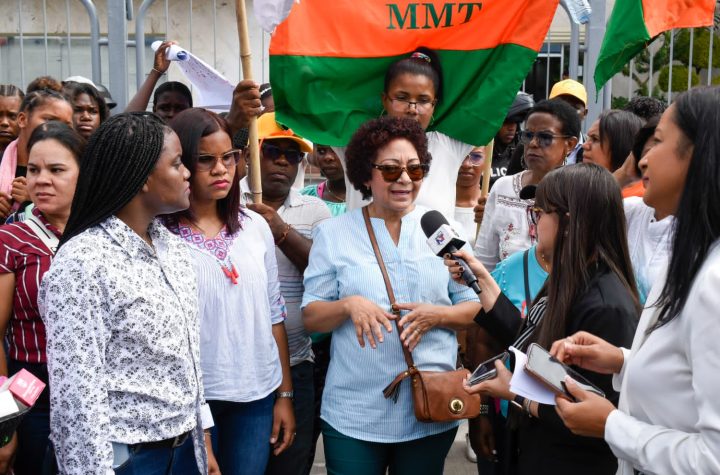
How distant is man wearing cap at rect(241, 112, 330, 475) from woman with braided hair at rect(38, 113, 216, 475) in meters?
0.91

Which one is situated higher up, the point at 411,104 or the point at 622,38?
the point at 622,38

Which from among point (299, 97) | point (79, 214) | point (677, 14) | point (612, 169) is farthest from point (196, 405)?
Result: point (677, 14)

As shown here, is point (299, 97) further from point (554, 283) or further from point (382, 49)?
point (554, 283)

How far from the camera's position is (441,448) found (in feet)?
12.1

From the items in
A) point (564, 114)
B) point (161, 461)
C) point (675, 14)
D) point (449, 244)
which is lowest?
point (161, 461)

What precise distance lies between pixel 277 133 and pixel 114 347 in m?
2.06

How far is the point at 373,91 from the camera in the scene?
15.4 ft

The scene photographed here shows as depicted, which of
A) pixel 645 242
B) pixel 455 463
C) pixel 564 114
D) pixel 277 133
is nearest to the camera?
pixel 645 242

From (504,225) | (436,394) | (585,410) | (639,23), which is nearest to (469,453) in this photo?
(504,225)

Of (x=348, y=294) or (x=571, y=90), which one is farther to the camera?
(x=571, y=90)

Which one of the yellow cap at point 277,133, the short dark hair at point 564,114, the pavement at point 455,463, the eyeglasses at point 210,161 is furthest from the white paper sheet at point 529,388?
the pavement at point 455,463

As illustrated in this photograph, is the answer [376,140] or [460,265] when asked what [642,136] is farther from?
[460,265]

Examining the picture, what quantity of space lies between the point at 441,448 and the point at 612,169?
2.08 meters

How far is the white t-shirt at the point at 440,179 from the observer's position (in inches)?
170
